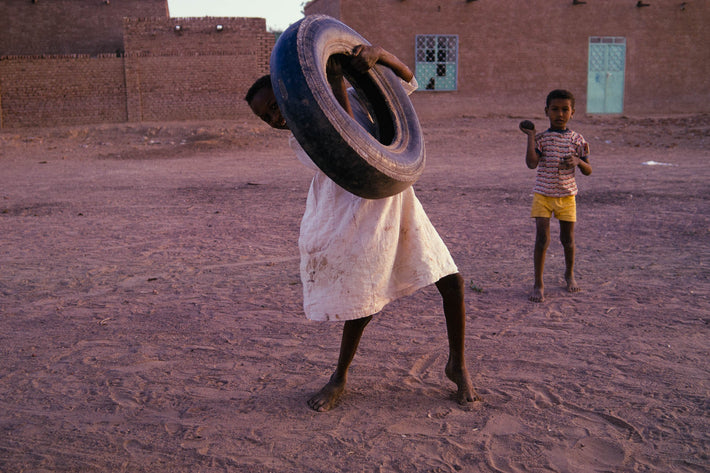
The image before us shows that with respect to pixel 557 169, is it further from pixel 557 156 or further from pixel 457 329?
pixel 457 329

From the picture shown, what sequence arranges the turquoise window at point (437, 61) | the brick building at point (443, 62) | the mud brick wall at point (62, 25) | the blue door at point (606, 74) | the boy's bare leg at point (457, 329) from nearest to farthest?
the boy's bare leg at point (457, 329) → the brick building at point (443, 62) → the turquoise window at point (437, 61) → the blue door at point (606, 74) → the mud brick wall at point (62, 25)

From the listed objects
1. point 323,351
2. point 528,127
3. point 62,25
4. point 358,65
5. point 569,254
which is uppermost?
point 62,25

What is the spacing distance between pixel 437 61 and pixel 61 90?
12064 millimetres

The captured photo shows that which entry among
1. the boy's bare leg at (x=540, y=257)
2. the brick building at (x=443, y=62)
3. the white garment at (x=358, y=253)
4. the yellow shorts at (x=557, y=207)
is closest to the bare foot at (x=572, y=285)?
the boy's bare leg at (x=540, y=257)

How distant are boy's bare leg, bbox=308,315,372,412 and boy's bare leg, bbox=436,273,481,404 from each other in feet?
1.20

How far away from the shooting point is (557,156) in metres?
4.44

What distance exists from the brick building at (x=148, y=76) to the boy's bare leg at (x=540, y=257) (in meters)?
16.1

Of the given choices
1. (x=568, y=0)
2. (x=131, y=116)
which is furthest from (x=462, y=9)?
(x=131, y=116)

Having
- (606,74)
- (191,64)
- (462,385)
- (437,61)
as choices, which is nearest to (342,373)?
(462,385)

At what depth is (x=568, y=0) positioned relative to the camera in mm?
19469

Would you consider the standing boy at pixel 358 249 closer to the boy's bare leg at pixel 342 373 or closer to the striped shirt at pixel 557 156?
the boy's bare leg at pixel 342 373

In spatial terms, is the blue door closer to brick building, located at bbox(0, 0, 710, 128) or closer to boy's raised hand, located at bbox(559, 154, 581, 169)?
brick building, located at bbox(0, 0, 710, 128)

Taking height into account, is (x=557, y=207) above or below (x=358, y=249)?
below

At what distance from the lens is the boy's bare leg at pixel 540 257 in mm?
4258
